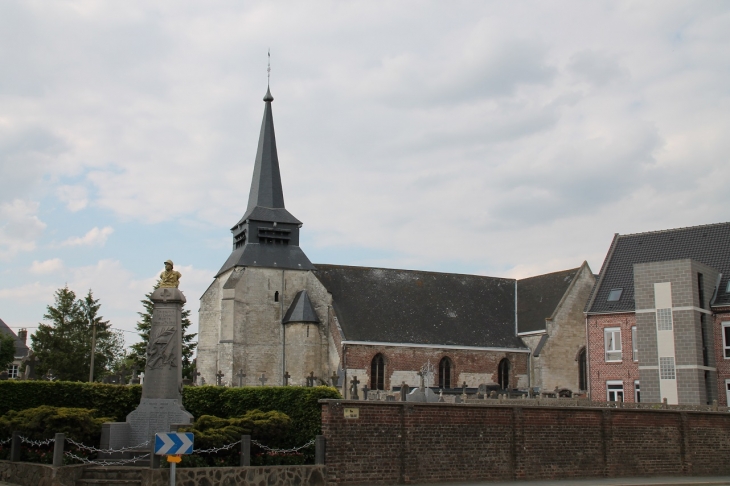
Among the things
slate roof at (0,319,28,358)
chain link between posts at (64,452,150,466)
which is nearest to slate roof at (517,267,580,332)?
chain link between posts at (64,452,150,466)

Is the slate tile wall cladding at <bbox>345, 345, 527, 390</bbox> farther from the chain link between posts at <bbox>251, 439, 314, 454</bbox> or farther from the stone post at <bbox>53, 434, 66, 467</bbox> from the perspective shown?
the stone post at <bbox>53, 434, 66, 467</bbox>

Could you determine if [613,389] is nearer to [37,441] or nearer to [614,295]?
[614,295]

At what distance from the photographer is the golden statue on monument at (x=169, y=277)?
20219mm

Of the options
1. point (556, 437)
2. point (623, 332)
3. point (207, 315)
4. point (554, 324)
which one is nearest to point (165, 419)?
point (556, 437)

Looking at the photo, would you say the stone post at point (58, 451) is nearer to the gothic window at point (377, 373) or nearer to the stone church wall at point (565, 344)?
the gothic window at point (377, 373)

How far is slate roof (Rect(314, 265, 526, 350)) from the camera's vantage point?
50812 mm

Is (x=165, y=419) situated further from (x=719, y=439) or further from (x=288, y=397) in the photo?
(x=719, y=439)

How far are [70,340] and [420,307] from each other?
89.9 feet

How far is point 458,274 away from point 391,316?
8435mm

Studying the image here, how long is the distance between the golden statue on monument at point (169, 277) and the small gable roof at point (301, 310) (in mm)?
29272

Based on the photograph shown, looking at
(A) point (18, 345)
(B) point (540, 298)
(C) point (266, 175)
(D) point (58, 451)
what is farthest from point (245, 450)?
(A) point (18, 345)

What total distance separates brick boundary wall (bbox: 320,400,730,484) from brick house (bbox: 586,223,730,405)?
34.8 ft

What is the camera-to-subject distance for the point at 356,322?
1981 inches

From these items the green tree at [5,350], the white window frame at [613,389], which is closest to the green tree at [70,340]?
the green tree at [5,350]
